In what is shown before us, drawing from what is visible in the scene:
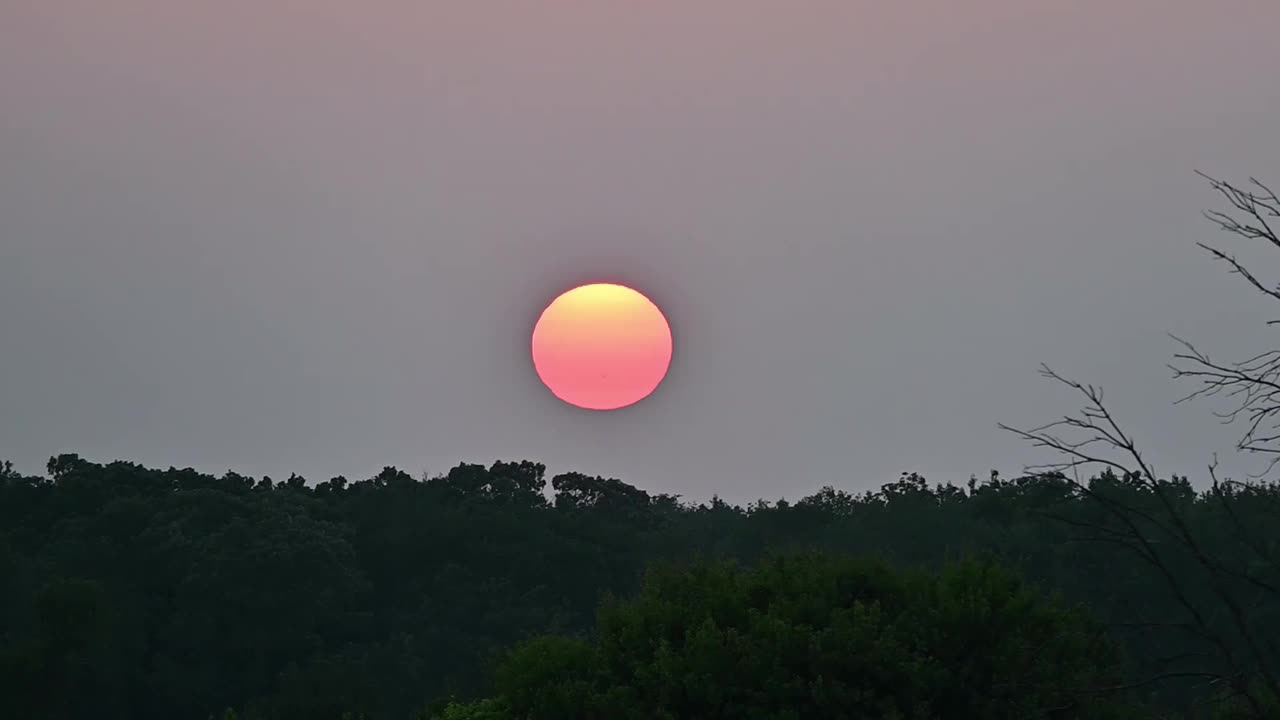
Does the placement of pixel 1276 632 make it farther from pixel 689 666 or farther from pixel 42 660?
pixel 42 660

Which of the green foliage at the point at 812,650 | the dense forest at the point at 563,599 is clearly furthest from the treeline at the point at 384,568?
the green foliage at the point at 812,650

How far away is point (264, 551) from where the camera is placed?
8094 cm

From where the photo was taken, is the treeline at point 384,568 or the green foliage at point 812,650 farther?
the treeline at point 384,568

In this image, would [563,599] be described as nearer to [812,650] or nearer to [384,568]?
[384,568]

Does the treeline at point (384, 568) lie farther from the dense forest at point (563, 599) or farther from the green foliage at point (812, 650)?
the green foliage at point (812, 650)

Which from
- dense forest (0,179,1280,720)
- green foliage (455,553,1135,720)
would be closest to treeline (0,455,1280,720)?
dense forest (0,179,1280,720)

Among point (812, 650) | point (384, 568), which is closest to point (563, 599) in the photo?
point (384, 568)

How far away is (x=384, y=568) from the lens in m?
90.7

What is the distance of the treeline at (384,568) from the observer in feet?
225

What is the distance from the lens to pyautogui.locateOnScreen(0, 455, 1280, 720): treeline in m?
68.4

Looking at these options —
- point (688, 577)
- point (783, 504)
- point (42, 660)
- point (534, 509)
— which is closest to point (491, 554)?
point (534, 509)

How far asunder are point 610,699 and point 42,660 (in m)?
48.5

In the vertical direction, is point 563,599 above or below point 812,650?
above

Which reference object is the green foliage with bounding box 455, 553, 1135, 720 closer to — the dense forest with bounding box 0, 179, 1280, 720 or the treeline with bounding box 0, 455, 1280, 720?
the dense forest with bounding box 0, 179, 1280, 720
